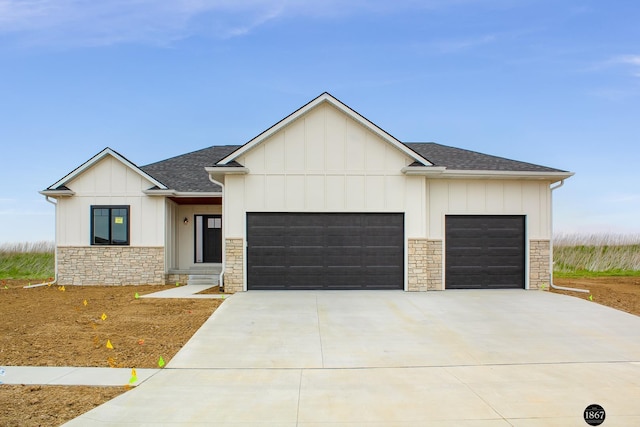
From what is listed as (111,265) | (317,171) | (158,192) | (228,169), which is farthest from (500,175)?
(111,265)

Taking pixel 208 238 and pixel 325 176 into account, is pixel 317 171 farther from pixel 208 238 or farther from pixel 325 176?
pixel 208 238

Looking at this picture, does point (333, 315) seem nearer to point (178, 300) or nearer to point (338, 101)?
point (178, 300)

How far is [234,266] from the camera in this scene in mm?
12477

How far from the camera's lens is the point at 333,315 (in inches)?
376

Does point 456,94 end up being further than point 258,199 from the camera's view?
Yes

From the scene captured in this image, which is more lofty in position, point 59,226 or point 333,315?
point 59,226

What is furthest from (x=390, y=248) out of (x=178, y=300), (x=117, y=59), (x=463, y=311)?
(x=117, y=59)

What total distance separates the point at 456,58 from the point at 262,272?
10.8 meters

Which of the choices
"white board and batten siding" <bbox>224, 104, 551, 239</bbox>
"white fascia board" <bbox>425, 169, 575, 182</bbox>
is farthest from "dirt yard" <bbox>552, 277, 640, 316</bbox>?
"white board and batten siding" <bbox>224, 104, 551, 239</bbox>

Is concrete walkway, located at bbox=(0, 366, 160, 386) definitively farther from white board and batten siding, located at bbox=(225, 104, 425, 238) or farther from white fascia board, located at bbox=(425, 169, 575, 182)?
white fascia board, located at bbox=(425, 169, 575, 182)

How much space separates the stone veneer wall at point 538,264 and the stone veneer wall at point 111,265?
42.2ft

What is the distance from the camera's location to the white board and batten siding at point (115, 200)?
15266 millimetres

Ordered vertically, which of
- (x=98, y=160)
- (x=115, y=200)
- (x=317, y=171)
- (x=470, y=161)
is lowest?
(x=115, y=200)

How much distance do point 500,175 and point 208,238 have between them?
1143 centimetres
